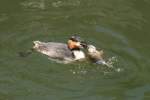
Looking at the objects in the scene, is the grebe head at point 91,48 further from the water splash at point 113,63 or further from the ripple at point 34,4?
the ripple at point 34,4

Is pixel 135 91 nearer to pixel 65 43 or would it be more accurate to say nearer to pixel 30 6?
pixel 65 43

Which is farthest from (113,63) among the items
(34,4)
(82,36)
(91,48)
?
(34,4)

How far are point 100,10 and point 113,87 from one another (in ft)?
12.6

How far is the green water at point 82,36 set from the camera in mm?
10625

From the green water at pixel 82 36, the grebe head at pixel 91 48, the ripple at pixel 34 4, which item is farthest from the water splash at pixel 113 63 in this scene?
the ripple at pixel 34 4

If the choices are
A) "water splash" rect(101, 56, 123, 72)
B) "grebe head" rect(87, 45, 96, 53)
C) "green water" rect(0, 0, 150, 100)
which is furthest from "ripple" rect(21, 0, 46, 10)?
"water splash" rect(101, 56, 123, 72)

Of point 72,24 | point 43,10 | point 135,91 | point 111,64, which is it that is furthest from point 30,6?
point 135,91

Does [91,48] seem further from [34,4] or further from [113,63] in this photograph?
[34,4]

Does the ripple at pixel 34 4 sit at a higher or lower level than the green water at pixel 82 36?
higher

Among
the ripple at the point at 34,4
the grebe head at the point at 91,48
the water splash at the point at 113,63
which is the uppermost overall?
the ripple at the point at 34,4

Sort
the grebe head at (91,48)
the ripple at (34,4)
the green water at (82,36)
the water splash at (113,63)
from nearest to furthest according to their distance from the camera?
the green water at (82,36) < the water splash at (113,63) < the grebe head at (91,48) < the ripple at (34,4)

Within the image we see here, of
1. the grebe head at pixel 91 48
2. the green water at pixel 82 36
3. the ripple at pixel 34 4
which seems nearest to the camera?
the green water at pixel 82 36

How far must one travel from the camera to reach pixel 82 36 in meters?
12.6

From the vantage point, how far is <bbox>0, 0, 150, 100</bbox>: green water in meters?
10.6
